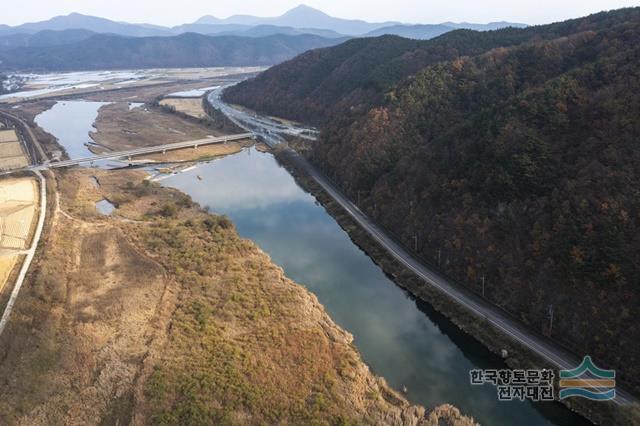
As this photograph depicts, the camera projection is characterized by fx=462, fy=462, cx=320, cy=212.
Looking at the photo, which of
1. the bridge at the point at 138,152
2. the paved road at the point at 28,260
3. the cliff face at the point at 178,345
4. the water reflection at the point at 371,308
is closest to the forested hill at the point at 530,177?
the water reflection at the point at 371,308

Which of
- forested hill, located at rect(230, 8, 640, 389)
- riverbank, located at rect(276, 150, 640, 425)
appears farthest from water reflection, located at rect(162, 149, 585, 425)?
forested hill, located at rect(230, 8, 640, 389)

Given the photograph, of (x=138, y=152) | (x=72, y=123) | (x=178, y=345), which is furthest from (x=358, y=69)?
(x=178, y=345)

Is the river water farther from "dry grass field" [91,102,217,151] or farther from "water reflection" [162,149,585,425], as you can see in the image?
"dry grass field" [91,102,217,151]

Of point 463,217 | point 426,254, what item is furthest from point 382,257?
point 463,217

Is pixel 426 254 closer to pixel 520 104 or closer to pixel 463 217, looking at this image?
pixel 463 217

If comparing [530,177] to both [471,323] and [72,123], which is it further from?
[72,123]

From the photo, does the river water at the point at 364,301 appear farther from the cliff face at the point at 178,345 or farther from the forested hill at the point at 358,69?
the forested hill at the point at 358,69
